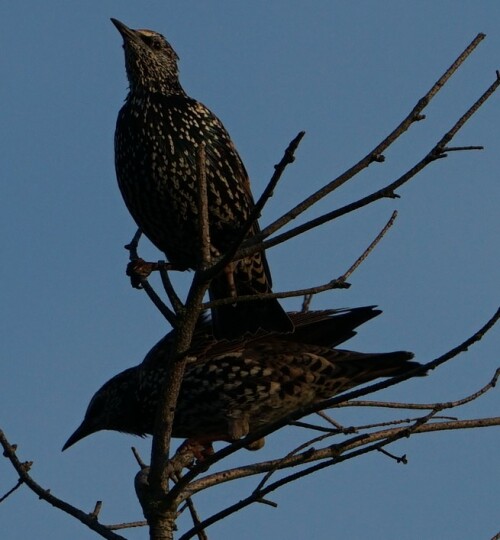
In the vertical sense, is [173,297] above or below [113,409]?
below

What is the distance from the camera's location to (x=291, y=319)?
20.7ft

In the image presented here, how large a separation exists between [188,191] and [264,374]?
1.10m

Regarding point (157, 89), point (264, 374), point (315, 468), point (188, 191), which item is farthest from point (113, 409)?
point (315, 468)

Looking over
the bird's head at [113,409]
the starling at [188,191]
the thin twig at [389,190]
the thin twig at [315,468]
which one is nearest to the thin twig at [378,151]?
the thin twig at [389,190]

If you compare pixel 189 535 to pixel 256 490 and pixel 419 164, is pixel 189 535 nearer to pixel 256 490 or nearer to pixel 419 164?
pixel 256 490

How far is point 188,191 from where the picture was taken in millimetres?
6043

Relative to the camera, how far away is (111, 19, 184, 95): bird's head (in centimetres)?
686

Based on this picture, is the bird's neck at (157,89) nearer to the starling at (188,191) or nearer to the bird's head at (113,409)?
the starling at (188,191)

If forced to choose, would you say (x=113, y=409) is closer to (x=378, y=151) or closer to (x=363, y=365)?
(x=363, y=365)

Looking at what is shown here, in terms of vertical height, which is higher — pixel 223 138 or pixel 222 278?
pixel 223 138

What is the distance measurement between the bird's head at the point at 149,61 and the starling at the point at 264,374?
64.3 inches

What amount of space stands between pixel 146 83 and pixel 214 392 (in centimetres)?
200

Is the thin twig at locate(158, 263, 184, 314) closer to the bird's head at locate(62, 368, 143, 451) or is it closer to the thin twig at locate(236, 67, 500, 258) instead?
the thin twig at locate(236, 67, 500, 258)

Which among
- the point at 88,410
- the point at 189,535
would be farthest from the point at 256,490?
the point at 88,410
